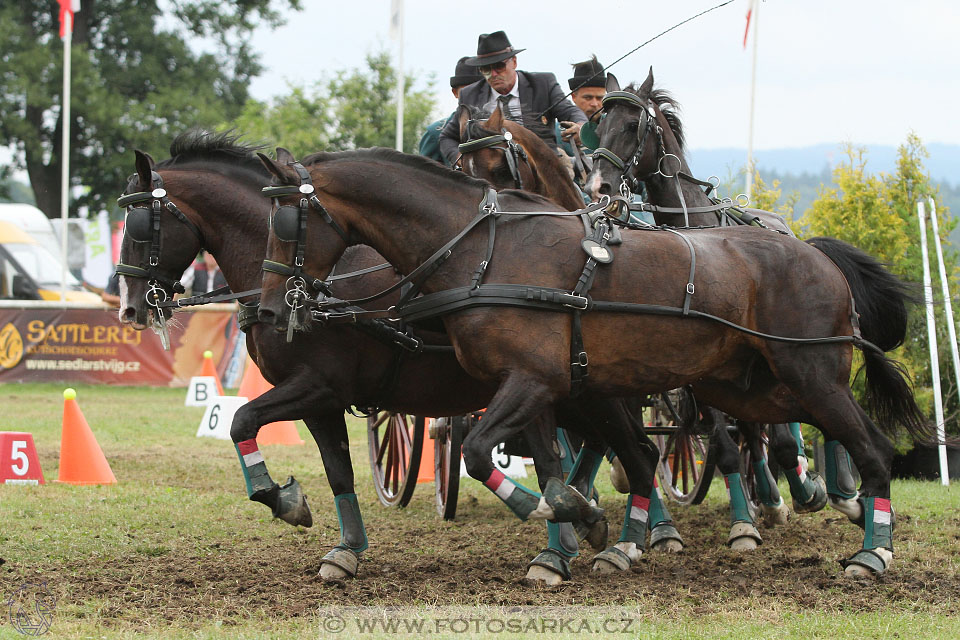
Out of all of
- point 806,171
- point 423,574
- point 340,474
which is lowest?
point 423,574

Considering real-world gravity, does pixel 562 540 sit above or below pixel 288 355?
below

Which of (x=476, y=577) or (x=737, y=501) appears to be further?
(x=737, y=501)

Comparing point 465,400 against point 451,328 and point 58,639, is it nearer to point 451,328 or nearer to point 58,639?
point 451,328

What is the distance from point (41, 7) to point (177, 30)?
12.7 ft

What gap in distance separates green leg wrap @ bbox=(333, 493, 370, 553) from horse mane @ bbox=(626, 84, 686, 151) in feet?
10.4

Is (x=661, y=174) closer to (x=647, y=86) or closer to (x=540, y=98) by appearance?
(x=647, y=86)

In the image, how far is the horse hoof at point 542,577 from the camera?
5.54 metres

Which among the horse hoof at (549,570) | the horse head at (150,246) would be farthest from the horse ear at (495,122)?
the horse hoof at (549,570)

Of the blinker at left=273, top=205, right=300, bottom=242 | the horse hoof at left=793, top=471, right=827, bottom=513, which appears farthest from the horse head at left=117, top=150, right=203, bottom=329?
the horse hoof at left=793, top=471, right=827, bottom=513

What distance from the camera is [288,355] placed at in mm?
5789

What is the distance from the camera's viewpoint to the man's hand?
762 centimetres

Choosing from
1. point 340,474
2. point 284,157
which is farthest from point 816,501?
point 284,157

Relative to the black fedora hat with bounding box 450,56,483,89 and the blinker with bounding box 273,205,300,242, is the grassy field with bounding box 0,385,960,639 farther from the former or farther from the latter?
the black fedora hat with bounding box 450,56,483,89

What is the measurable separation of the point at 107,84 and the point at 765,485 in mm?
29224
